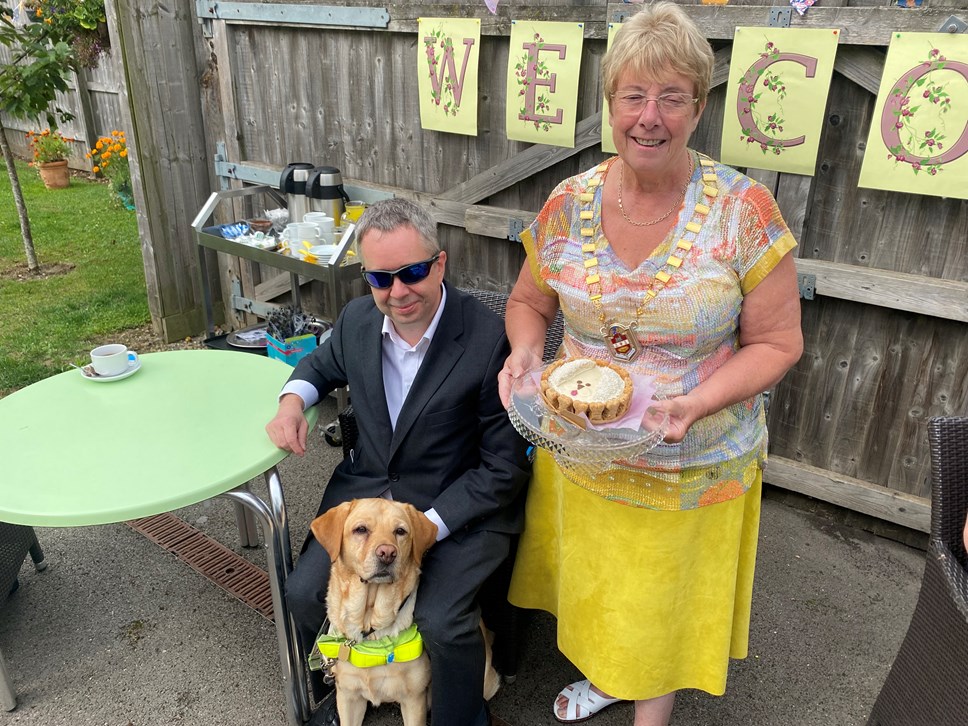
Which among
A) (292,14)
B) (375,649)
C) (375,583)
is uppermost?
(292,14)

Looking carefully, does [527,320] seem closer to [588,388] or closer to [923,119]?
[588,388]

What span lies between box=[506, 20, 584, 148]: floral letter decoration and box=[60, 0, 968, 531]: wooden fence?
0.06 meters

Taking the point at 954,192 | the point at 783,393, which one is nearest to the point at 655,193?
the point at 954,192

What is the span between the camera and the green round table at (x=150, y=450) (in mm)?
2018

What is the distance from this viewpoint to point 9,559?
282 centimetres

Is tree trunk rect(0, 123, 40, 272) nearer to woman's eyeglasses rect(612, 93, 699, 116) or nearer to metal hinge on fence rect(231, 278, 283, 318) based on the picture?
metal hinge on fence rect(231, 278, 283, 318)

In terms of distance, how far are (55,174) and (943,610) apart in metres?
11.2

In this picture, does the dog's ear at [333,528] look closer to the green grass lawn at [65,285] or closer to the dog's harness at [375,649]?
the dog's harness at [375,649]

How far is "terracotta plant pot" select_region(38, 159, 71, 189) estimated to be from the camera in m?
9.84

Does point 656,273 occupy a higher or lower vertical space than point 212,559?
higher

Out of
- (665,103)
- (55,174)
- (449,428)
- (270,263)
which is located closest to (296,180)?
(270,263)

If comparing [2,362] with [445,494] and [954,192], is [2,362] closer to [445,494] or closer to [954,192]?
[445,494]

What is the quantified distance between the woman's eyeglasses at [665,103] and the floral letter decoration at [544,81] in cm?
185

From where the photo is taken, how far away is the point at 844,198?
312 cm
